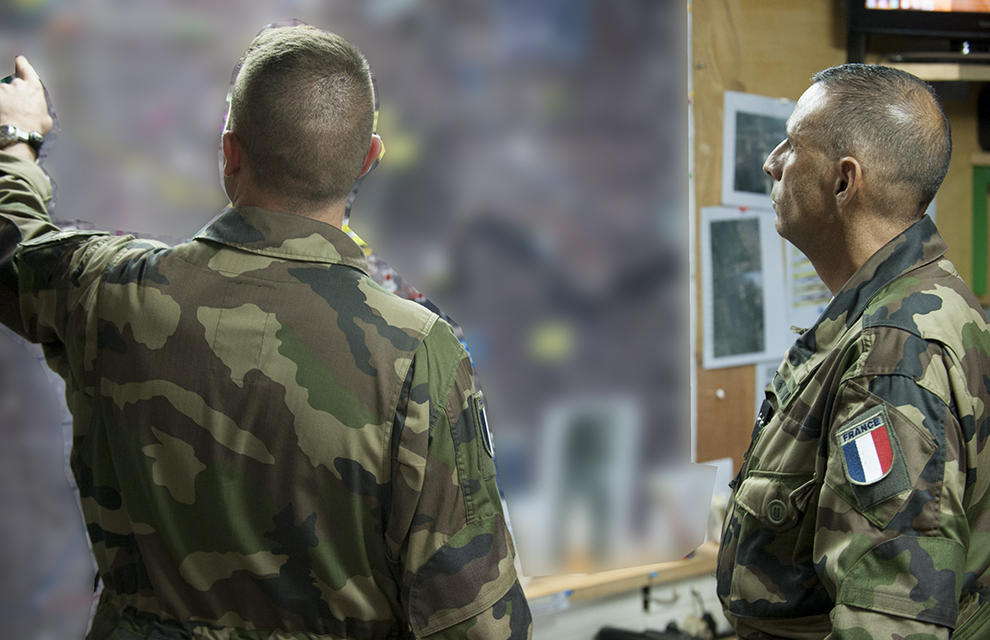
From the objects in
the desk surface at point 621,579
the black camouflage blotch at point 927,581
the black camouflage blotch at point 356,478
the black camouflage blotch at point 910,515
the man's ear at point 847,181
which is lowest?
the desk surface at point 621,579

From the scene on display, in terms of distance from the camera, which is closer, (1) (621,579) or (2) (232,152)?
(2) (232,152)

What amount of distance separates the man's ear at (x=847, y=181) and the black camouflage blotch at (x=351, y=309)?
28.2 inches

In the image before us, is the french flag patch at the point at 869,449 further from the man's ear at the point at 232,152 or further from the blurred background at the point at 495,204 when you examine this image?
the blurred background at the point at 495,204

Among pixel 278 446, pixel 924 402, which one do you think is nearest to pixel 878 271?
pixel 924 402

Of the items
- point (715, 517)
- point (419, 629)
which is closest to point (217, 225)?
point (419, 629)

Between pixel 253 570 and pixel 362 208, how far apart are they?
0.91 meters

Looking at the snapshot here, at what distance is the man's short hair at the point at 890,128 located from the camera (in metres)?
1.36

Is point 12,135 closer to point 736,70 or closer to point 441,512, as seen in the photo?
point 441,512

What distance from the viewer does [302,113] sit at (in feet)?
3.56

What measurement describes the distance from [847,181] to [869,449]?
17.0 inches

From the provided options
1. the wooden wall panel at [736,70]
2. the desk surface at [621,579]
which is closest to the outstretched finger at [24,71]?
the desk surface at [621,579]

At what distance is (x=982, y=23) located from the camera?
105 inches

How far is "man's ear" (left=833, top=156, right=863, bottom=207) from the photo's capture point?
4.50 ft

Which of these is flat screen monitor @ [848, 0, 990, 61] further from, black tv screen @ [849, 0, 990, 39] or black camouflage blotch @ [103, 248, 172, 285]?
black camouflage blotch @ [103, 248, 172, 285]
